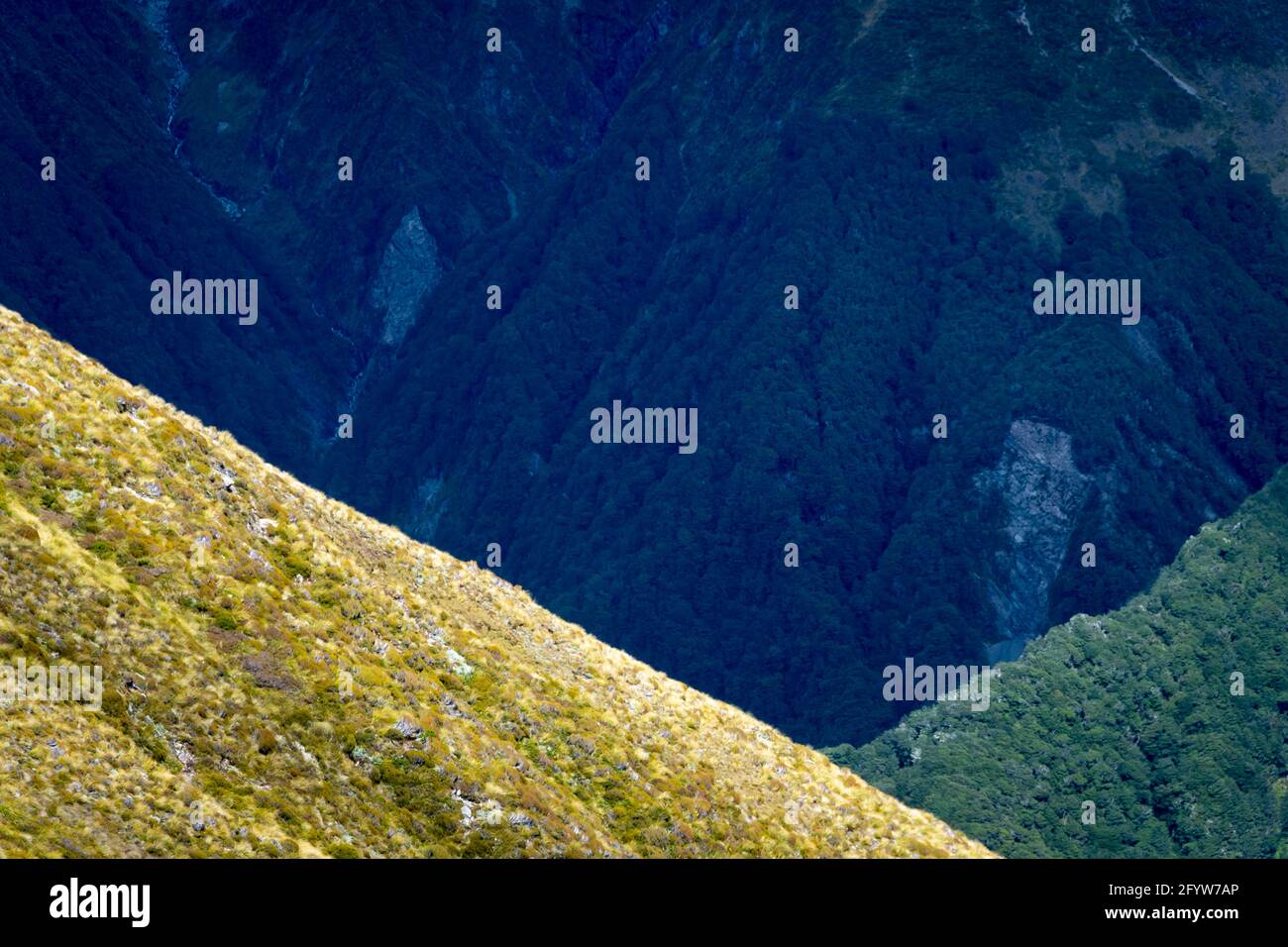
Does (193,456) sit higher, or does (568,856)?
(193,456)
